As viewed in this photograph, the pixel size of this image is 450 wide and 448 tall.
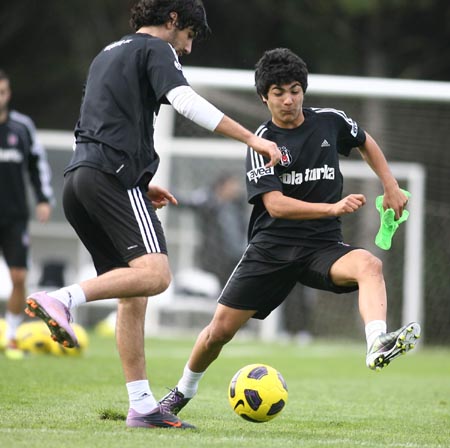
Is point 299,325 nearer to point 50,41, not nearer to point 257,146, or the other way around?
point 50,41

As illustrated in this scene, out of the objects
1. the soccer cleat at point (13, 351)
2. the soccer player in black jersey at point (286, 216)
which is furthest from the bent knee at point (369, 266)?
the soccer cleat at point (13, 351)

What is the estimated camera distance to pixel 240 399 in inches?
239

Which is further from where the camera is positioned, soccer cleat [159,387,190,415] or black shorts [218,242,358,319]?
soccer cleat [159,387,190,415]

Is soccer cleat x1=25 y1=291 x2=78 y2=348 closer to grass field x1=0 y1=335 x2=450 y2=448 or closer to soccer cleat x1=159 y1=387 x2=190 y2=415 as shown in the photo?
grass field x1=0 y1=335 x2=450 y2=448

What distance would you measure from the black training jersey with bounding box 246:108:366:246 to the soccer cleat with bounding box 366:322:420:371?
0.97 metres

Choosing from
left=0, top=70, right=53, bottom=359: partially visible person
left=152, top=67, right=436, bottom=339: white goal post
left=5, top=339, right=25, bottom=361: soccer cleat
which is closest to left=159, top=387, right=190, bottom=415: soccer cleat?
left=5, top=339, right=25, bottom=361: soccer cleat

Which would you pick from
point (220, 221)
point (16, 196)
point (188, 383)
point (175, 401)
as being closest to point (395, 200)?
point (188, 383)

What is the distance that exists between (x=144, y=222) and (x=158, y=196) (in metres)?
0.75

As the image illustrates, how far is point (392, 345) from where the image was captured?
5.42 m

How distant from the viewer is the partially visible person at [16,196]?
1063 cm

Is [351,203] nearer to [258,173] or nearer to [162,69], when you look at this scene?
[258,173]

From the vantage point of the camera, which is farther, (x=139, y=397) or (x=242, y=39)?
(x=242, y=39)

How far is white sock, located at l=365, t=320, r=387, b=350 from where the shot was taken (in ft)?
18.3

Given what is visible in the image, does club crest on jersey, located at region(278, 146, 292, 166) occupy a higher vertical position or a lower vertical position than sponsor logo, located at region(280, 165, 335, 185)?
higher
